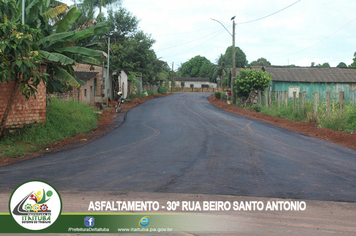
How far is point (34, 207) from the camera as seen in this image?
4.93m

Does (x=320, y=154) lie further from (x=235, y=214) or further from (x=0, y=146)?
(x=0, y=146)

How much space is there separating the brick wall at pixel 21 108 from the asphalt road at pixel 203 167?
9.85 feet

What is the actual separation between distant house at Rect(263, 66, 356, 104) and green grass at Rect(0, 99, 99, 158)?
2100cm

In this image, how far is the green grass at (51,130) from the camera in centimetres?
1117

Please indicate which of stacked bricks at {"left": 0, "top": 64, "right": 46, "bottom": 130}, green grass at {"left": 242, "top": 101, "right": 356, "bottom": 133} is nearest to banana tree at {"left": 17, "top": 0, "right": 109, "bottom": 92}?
stacked bricks at {"left": 0, "top": 64, "right": 46, "bottom": 130}

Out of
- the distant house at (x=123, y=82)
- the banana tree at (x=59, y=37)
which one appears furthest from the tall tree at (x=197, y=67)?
the banana tree at (x=59, y=37)

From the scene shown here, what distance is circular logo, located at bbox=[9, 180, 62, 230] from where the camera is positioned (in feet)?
16.0

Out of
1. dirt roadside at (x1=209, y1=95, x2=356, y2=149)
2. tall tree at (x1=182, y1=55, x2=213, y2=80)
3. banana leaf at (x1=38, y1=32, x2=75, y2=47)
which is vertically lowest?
dirt roadside at (x1=209, y1=95, x2=356, y2=149)

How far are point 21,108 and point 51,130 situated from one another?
1.52m

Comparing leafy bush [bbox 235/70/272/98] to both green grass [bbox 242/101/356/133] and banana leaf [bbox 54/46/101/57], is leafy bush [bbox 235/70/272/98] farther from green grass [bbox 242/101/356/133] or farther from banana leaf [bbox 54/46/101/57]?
banana leaf [bbox 54/46/101/57]

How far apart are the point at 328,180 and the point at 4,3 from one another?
37.4ft

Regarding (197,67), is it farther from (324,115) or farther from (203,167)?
(203,167)

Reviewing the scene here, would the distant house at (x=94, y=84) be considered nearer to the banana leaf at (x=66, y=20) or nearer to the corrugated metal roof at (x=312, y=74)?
the banana leaf at (x=66, y=20)

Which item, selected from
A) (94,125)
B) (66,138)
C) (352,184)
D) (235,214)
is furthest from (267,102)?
(235,214)
